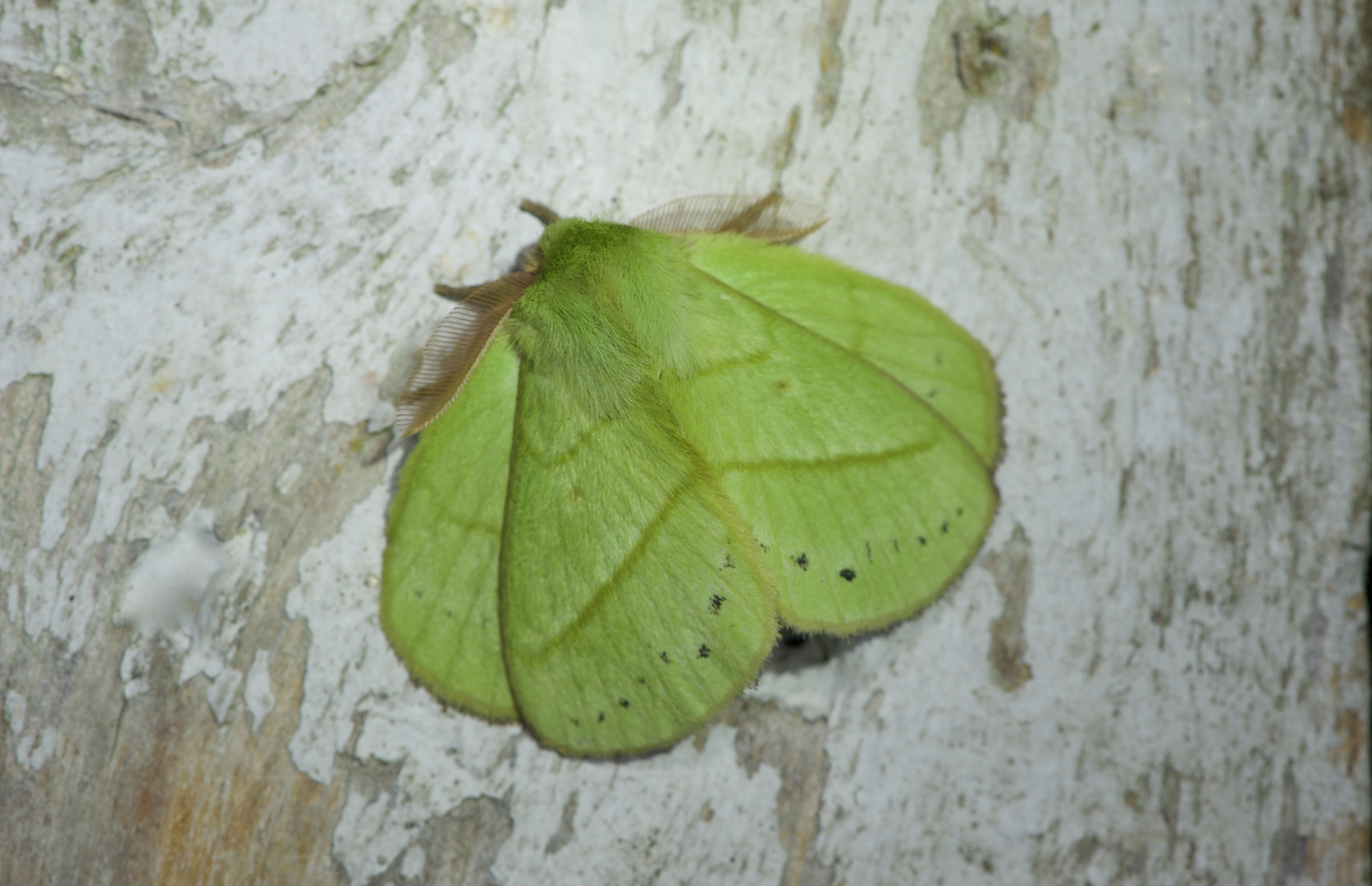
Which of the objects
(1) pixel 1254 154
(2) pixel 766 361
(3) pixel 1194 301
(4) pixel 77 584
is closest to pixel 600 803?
(2) pixel 766 361

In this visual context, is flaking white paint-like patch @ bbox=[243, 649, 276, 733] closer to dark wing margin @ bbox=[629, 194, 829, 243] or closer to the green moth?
the green moth

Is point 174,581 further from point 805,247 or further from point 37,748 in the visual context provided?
point 805,247

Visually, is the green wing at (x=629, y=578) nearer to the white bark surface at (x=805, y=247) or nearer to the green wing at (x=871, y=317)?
the white bark surface at (x=805, y=247)

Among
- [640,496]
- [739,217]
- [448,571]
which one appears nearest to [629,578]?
[640,496]

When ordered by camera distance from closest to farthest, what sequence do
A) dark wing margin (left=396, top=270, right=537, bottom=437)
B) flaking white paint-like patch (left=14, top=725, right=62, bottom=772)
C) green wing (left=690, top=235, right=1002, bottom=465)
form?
flaking white paint-like patch (left=14, top=725, right=62, bottom=772), dark wing margin (left=396, top=270, right=537, bottom=437), green wing (left=690, top=235, right=1002, bottom=465)

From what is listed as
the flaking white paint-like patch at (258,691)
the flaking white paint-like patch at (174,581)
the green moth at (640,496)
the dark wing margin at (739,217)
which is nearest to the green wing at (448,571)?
the green moth at (640,496)

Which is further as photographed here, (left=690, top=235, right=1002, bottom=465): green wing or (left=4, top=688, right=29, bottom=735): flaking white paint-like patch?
(left=690, top=235, right=1002, bottom=465): green wing

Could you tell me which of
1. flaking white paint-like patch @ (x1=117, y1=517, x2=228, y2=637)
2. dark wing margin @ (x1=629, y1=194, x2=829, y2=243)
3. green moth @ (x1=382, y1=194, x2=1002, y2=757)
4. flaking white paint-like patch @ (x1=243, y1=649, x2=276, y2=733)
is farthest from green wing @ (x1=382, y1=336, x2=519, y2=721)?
dark wing margin @ (x1=629, y1=194, x2=829, y2=243)

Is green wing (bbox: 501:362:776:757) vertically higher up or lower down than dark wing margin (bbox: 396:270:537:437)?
lower down
